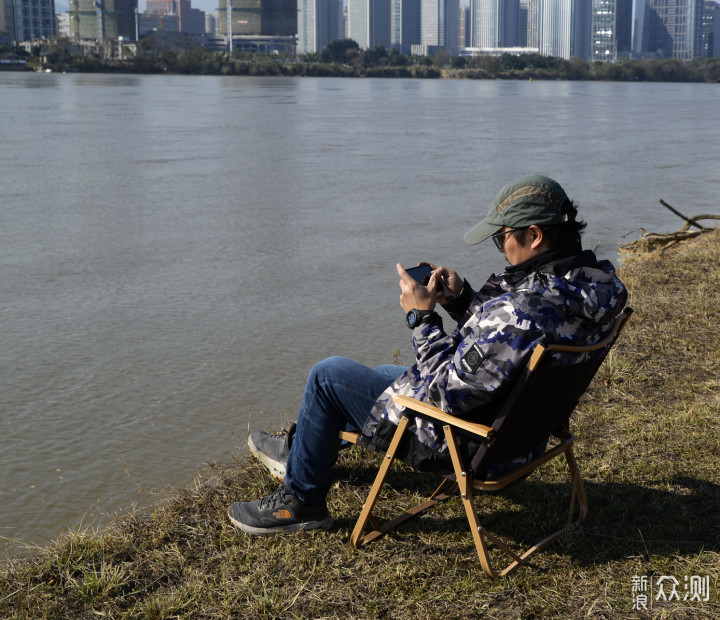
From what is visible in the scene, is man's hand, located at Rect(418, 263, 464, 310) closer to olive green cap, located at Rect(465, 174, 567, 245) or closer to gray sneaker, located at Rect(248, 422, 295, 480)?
olive green cap, located at Rect(465, 174, 567, 245)

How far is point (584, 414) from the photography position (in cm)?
430

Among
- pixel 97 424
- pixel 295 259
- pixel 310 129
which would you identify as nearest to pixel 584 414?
pixel 97 424

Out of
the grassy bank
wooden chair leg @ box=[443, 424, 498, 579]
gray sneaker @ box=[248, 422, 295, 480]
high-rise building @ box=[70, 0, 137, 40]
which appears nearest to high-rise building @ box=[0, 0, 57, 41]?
high-rise building @ box=[70, 0, 137, 40]

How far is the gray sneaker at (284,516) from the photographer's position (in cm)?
319

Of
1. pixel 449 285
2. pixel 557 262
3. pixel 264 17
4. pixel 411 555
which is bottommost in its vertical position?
pixel 411 555

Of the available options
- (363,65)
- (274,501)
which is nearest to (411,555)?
(274,501)

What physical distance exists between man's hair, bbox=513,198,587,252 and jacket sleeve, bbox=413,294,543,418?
23cm

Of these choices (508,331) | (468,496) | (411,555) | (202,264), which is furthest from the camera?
(202,264)

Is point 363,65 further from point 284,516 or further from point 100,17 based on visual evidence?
point 284,516

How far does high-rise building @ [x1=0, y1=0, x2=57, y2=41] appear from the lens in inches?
6373

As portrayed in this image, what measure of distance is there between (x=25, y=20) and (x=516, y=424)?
180226 mm

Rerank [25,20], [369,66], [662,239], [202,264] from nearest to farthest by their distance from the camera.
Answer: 1. [202,264]
2. [662,239]
3. [369,66]
4. [25,20]

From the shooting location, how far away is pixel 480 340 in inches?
103

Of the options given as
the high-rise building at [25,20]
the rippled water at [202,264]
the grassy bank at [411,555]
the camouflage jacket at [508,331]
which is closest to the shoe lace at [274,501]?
the grassy bank at [411,555]
